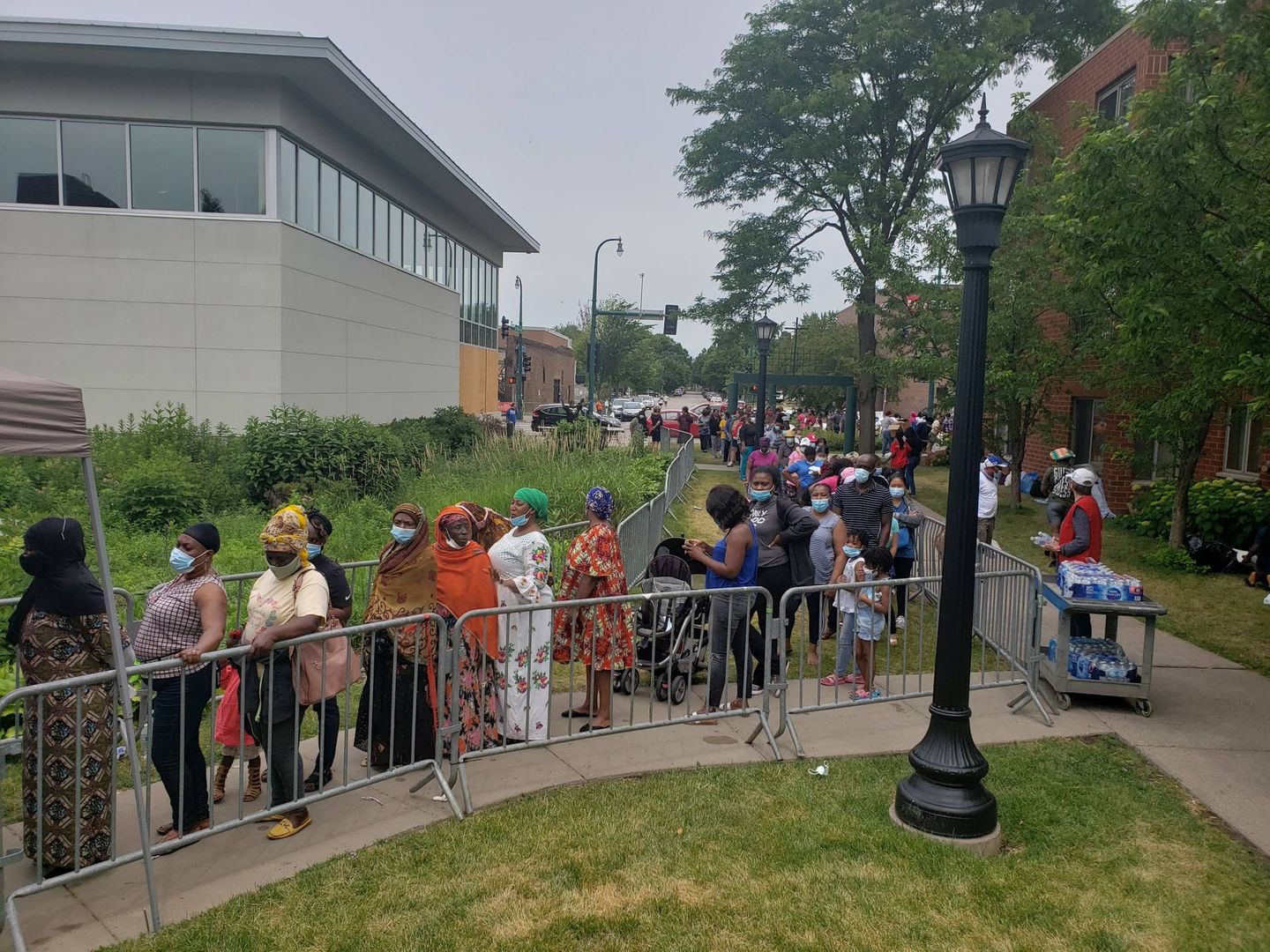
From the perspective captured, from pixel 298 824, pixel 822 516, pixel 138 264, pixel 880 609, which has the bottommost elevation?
pixel 298 824

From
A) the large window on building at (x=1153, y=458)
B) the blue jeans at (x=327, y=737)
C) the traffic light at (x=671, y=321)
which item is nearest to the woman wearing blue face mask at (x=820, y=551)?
the blue jeans at (x=327, y=737)

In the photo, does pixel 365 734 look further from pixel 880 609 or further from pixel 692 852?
pixel 880 609

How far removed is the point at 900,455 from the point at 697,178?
15609 millimetres

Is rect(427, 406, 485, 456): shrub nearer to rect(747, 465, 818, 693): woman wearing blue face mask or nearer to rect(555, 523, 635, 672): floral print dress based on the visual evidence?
rect(747, 465, 818, 693): woman wearing blue face mask

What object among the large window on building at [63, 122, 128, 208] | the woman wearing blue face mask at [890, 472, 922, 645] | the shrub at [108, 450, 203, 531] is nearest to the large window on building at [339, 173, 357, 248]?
the large window on building at [63, 122, 128, 208]

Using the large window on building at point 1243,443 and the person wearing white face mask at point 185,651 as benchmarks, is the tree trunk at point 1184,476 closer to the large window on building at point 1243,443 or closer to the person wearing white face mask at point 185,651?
the large window on building at point 1243,443

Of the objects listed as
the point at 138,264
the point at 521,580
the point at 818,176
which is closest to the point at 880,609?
the point at 521,580

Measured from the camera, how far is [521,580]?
19.3 feet

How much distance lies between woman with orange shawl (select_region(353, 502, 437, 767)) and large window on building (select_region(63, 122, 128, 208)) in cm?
1492

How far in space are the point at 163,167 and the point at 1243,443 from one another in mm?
19527

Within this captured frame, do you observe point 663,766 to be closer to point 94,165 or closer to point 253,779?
point 253,779

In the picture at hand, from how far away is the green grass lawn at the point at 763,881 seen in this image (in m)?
4.00

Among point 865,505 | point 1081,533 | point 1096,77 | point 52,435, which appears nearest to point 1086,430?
point 1096,77

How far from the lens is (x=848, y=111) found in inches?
1093
